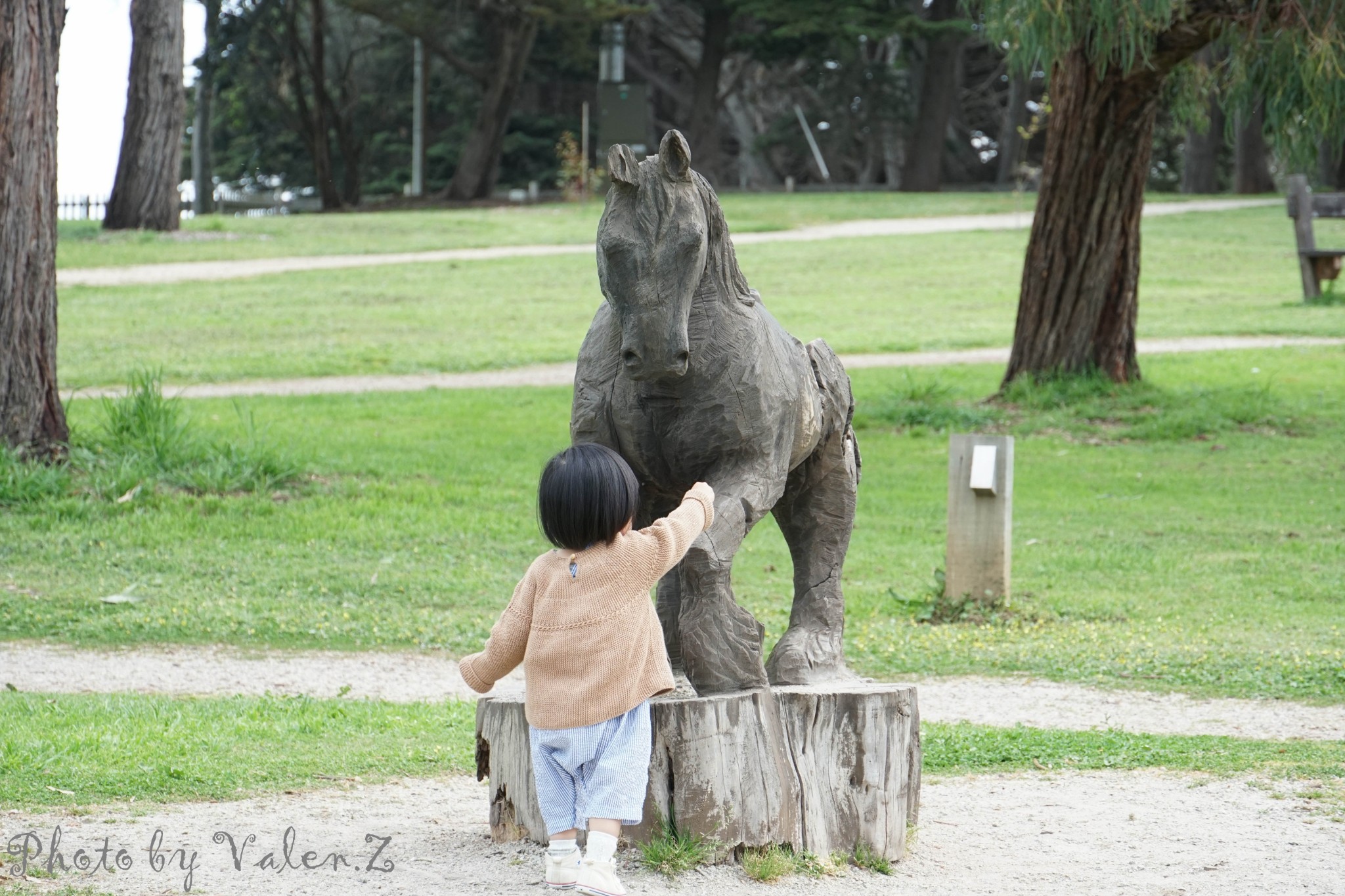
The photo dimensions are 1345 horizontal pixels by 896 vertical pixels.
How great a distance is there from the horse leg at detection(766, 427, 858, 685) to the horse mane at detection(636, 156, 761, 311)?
713 millimetres

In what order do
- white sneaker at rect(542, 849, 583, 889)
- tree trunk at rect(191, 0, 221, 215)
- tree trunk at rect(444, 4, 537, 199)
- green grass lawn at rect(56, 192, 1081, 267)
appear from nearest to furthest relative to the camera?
white sneaker at rect(542, 849, 583, 889)
green grass lawn at rect(56, 192, 1081, 267)
tree trunk at rect(191, 0, 221, 215)
tree trunk at rect(444, 4, 537, 199)

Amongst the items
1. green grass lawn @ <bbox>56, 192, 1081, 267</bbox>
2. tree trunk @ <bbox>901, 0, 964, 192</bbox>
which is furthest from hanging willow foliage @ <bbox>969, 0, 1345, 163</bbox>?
tree trunk @ <bbox>901, 0, 964, 192</bbox>

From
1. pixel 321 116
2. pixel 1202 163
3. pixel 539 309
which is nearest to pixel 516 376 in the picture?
pixel 539 309

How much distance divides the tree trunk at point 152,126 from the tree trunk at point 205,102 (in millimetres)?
9049

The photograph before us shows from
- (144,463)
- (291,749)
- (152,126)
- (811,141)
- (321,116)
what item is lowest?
(291,749)

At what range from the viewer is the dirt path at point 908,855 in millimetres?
4441

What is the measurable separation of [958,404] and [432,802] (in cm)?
1007

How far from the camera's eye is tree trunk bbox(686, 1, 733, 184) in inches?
1492

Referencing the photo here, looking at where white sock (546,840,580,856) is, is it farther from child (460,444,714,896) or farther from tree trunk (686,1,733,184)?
tree trunk (686,1,733,184)

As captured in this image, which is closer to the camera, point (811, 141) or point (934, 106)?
point (934, 106)

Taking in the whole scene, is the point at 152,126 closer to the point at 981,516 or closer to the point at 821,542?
the point at 981,516

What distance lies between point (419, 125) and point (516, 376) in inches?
988

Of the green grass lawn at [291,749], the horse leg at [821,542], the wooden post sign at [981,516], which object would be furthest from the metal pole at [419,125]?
the horse leg at [821,542]

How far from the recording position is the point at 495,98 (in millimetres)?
37281
